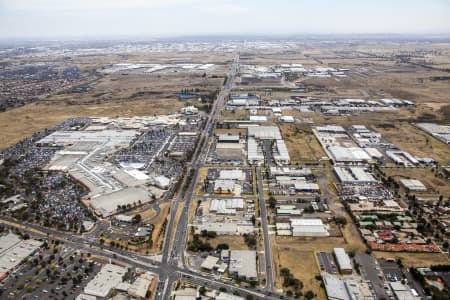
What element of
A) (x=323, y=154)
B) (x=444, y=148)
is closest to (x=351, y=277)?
(x=323, y=154)

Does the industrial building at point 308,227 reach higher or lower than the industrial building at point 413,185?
lower

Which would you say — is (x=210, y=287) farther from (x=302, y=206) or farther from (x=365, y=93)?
(x=365, y=93)

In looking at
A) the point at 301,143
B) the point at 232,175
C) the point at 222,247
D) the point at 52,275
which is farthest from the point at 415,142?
the point at 52,275

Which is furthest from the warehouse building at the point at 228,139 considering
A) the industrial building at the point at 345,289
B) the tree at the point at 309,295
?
the tree at the point at 309,295

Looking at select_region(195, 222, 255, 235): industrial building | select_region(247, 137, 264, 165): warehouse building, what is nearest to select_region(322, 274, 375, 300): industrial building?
select_region(195, 222, 255, 235): industrial building

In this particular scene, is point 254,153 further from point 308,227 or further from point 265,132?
point 308,227

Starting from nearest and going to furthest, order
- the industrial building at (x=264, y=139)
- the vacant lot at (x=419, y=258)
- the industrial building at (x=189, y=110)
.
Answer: the vacant lot at (x=419, y=258) < the industrial building at (x=264, y=139) < the industrial building at (x=189, y=110)

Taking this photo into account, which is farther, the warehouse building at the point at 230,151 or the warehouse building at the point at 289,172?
the warehouse building at the point at 230,151

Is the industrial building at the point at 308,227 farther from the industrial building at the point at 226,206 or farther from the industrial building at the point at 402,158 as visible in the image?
the industrial building at the point at 402,158
